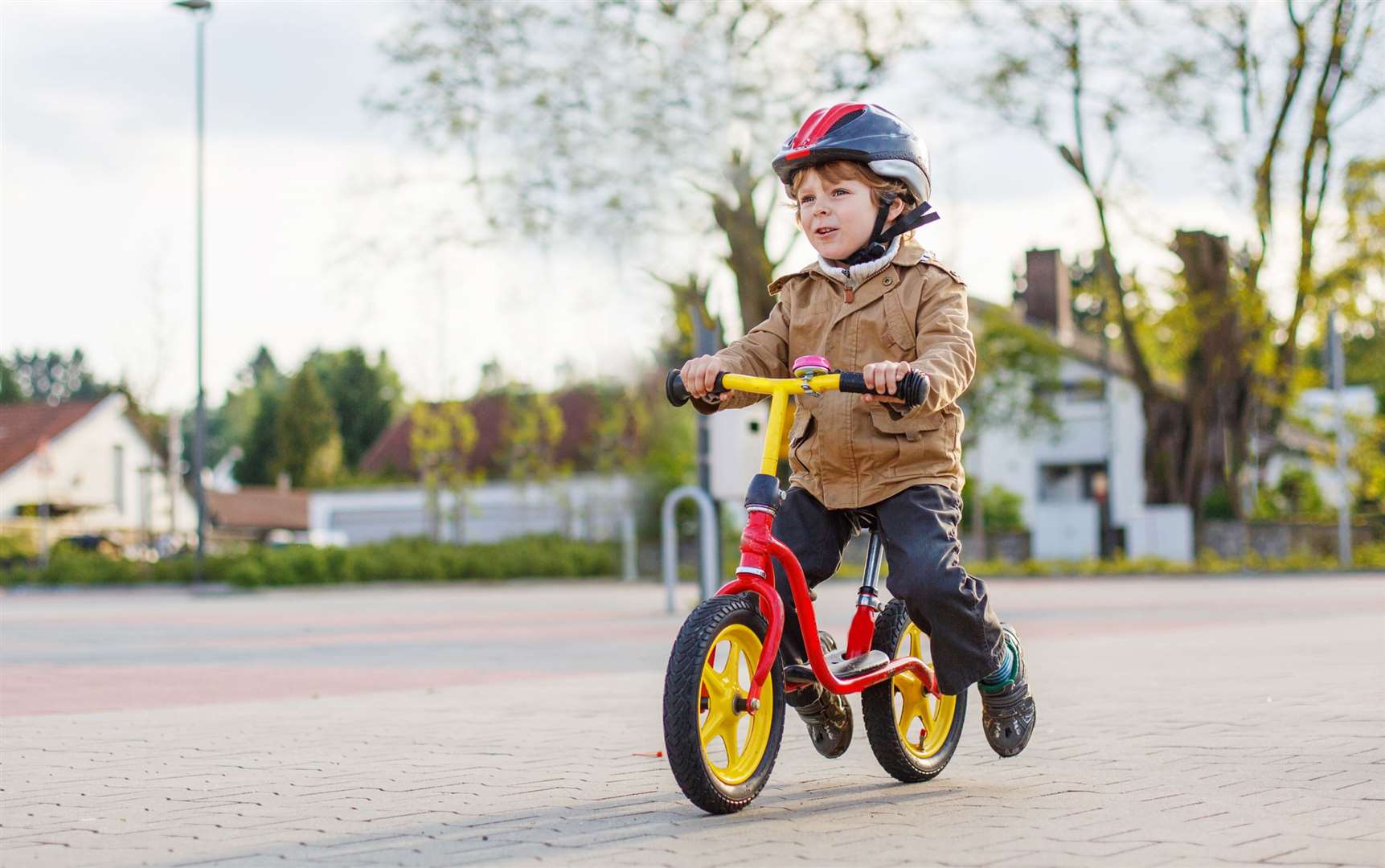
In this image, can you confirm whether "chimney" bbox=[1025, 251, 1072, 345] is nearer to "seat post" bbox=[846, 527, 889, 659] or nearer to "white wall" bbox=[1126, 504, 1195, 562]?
"white wall" bbox=[1126, 504, 1195, 562]

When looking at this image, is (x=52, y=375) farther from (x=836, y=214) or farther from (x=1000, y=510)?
(x=836, y=214)

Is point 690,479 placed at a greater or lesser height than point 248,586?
greater

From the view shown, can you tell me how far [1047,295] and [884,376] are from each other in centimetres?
5407

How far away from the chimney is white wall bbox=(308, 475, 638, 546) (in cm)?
1973

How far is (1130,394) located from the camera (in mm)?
50188

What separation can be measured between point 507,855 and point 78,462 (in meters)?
59.2

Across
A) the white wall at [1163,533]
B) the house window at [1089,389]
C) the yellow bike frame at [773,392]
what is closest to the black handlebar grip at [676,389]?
the yellow bike frame at [773,392]

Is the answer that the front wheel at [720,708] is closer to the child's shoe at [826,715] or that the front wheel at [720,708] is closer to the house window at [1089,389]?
the child's shoe at [826,715]

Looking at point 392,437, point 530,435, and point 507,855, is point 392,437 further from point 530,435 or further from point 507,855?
point 507,855

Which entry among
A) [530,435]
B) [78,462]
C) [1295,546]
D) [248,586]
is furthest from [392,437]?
[1295,546]

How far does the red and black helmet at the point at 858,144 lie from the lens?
14.4 ft

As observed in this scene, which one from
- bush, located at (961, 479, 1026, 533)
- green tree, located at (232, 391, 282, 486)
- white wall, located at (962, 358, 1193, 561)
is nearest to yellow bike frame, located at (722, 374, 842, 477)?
bush, located at (961, 479, 1026, 533)

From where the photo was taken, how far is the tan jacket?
4.38 m

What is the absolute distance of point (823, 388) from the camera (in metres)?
4.05
